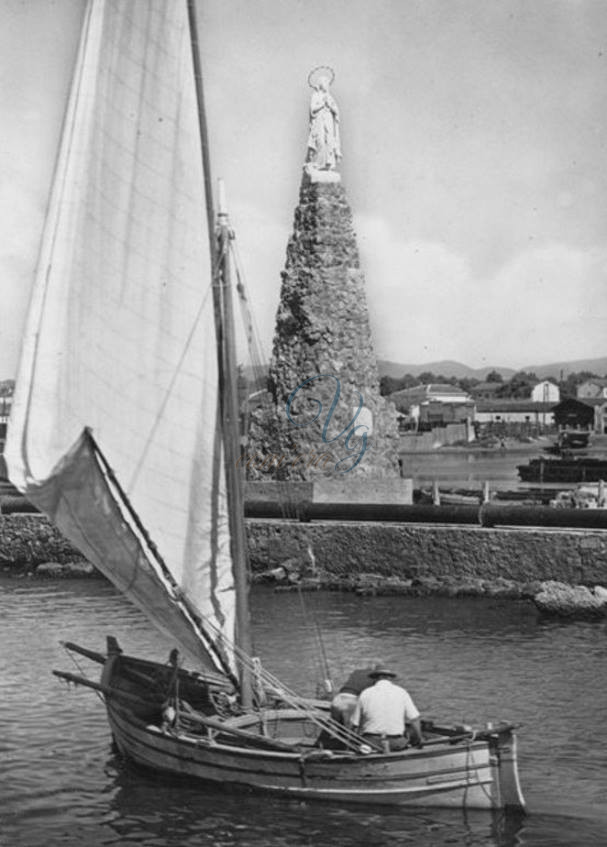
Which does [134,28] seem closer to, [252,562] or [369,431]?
[252,562]

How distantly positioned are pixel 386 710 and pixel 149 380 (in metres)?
4.14

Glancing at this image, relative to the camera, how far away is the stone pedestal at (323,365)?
3378cm

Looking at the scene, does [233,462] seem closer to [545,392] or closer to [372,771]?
[372,771]

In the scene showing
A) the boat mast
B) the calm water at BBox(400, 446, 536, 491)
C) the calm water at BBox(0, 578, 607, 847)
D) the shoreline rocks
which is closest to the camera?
the calm water at BBox(0, 578, 607, 847)

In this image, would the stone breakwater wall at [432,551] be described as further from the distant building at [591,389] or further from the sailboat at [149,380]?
the distant building at [591,389]

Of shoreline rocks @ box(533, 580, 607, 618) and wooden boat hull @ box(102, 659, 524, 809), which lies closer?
wooden boat hull @ box(102, 659, 524, 809)

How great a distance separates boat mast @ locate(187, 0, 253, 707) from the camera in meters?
13.9

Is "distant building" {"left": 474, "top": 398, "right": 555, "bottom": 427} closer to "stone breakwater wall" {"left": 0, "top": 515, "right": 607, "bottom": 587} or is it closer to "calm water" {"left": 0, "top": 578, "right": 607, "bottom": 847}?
"stone breakwater wall" {"left": 0, "top": 515, "right": 607, "bottom": 587}

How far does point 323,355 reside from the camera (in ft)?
111

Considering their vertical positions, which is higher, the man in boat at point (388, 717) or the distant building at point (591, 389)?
the distant building at point (591, 389)

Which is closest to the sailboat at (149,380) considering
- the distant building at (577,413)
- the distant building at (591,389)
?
the distant building at (577,413)

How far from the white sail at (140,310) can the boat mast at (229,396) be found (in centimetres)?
10

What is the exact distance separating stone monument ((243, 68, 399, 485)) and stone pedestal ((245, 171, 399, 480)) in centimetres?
3

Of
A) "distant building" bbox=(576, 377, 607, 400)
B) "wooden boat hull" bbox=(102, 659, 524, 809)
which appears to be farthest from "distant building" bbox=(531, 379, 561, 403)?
"wooden boat hull" bbox=(102, 659, 524, 809)
